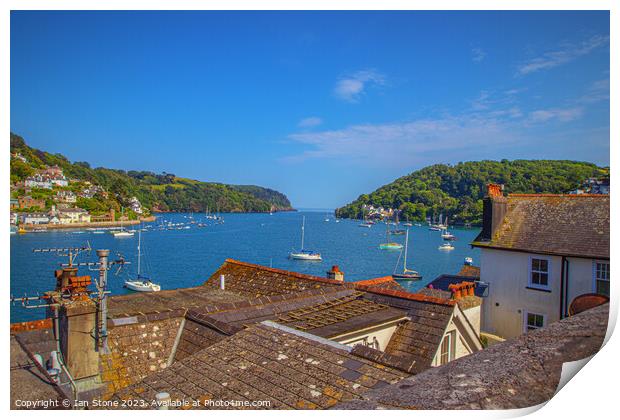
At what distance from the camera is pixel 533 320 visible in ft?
29.8

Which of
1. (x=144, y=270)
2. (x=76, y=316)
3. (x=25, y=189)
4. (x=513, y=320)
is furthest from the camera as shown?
(x=144, y=270)

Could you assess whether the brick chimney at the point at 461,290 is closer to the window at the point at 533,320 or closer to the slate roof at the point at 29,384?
the window at the point at 533,320

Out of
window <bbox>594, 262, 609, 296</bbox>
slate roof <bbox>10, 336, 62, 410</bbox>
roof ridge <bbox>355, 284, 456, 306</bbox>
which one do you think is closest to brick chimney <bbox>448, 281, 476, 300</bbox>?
window <bbox>594, 262, 609, 296</bbox>

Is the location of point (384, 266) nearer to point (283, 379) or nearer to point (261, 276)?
point (261, 276)

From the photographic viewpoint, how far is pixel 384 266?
4459cm

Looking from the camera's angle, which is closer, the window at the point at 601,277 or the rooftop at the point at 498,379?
the rooftop at the point at 498,379

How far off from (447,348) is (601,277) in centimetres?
448

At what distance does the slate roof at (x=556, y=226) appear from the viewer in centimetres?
822

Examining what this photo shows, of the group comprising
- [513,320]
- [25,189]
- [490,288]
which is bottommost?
[513,320]

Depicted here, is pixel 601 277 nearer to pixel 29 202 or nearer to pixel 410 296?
pixel 410 296

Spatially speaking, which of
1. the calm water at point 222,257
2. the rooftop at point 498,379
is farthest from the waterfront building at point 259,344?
the calm water at point 222,257

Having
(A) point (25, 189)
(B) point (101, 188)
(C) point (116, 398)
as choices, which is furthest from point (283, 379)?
(B) point (101, 188)

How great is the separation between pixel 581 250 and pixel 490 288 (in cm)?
211

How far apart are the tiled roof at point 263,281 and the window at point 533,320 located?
4.96 meters
